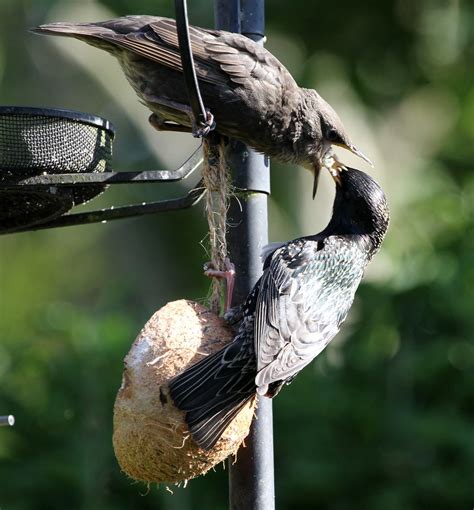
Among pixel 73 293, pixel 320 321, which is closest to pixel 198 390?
pixel 320 321

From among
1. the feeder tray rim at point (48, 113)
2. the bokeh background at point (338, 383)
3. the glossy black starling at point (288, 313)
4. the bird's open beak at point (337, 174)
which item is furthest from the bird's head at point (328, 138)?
the feeder tray rim at point (48, 113)

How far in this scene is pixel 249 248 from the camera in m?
3.65

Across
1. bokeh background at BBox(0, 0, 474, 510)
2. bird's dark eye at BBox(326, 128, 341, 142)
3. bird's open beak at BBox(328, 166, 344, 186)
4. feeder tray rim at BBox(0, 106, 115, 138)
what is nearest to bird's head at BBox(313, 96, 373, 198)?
bird's dark eye at BBox(326, 128, 341, 142)

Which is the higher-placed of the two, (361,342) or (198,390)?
(198,390)

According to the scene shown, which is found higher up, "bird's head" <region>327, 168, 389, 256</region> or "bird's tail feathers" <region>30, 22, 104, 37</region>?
"bird's tail feathers" <region>30, 22, 104, 37</region>

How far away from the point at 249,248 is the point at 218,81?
31.0 inches

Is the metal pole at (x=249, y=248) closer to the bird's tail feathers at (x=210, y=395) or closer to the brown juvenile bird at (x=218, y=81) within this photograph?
the brown juvenile bird at (x=218, y=81)

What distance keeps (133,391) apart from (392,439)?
8.19ft

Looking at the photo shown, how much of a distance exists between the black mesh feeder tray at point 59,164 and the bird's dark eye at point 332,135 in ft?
2.68

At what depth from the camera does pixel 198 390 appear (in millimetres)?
3207

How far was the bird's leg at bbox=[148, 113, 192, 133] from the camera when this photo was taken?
4155 millimetres

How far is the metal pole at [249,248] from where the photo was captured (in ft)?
11.4

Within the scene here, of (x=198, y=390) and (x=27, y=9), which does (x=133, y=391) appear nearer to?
(x=198, y=390)

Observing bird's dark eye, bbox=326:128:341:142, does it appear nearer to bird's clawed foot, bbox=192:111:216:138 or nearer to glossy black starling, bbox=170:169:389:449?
glossy black starling, bbox=170:169:389:449
